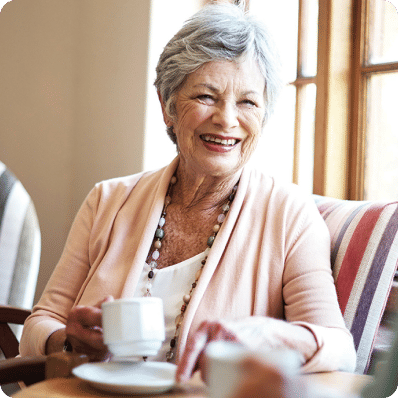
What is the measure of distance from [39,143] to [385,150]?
70.3 inches

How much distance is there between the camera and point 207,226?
4.42ft

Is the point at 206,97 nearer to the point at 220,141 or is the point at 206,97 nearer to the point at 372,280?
the point at 220,141

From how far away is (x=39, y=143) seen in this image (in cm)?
266

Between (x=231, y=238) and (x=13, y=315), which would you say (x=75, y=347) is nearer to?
(x=231, y=238)

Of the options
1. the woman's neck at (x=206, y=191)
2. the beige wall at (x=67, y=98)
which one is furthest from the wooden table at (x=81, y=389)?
the beige wall at (x=67, y=98)

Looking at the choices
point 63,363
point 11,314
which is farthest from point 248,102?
point 11,314

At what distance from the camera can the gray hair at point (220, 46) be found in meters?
1.30

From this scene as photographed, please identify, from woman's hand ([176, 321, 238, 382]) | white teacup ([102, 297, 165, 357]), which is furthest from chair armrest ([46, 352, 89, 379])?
woman's hand ([176, 321, 238, 382])

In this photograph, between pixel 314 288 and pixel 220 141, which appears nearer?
pixel 314 288

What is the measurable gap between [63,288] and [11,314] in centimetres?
48

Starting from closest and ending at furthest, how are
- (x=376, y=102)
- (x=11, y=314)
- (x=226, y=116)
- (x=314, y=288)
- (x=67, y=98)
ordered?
(x=314, y=288) → (x=226, y=116) → (x=11, y=314) → (x=376, y=102) → (x=67, y=98)

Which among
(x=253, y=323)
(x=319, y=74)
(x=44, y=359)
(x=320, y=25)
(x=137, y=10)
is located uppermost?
A: (x=137, y=10)

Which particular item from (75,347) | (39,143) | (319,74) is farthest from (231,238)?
(39,143)

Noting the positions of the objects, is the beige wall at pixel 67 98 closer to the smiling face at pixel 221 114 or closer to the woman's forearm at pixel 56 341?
the smiling face at pixel 221 114
